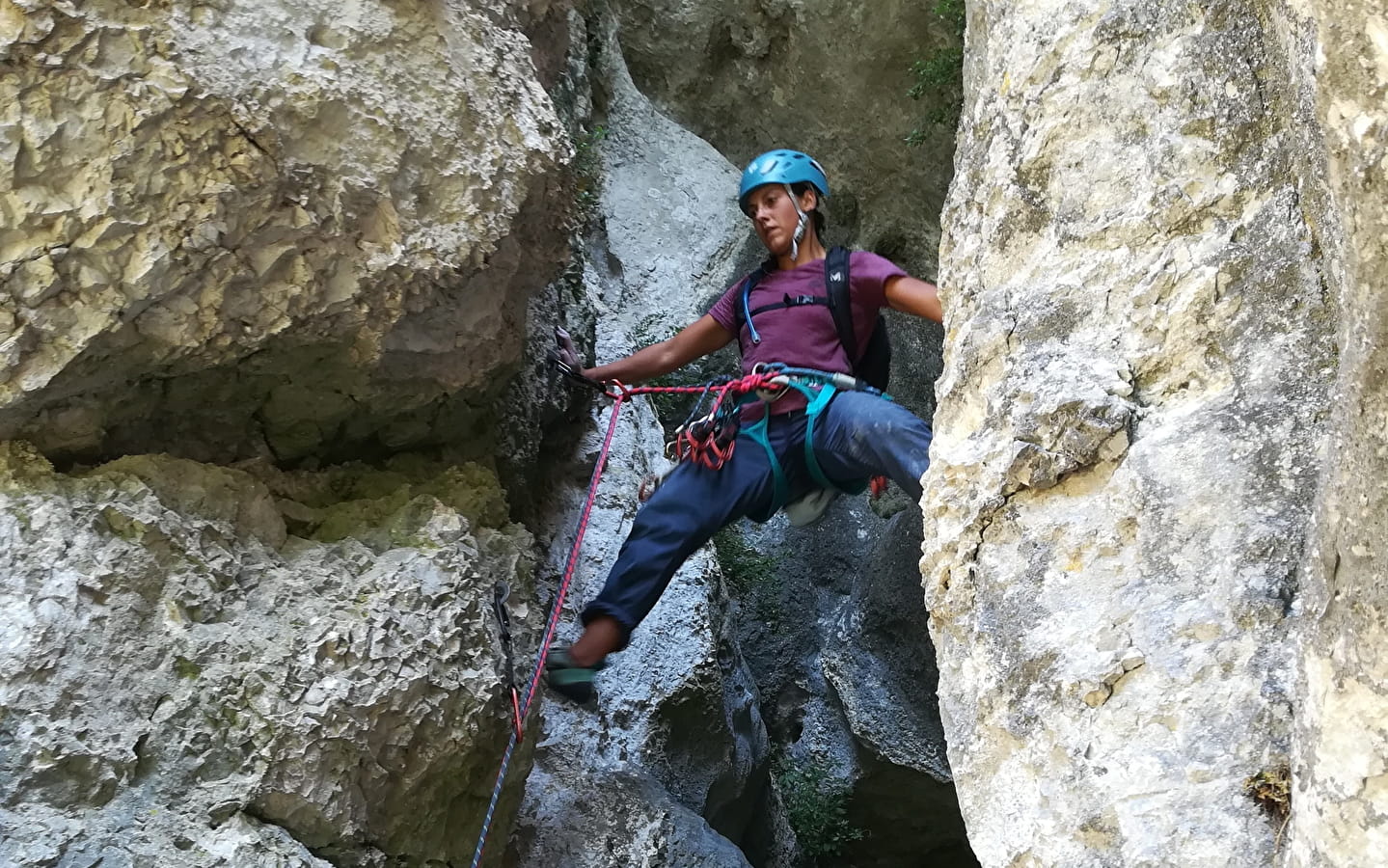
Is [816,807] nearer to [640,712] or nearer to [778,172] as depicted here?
[640,712]

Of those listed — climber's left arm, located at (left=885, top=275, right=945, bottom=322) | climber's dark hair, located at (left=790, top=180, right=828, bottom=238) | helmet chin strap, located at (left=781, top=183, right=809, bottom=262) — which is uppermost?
climber's dark hair, located at (left=790, top=180, right=828, bottom=238)

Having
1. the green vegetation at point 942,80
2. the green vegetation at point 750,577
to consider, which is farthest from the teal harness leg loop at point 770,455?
the green vegetation at point 750,577

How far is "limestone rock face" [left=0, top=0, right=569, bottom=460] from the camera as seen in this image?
7.45 ft

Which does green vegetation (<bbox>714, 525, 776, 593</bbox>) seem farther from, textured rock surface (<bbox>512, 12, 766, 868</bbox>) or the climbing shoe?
the climbing shoe

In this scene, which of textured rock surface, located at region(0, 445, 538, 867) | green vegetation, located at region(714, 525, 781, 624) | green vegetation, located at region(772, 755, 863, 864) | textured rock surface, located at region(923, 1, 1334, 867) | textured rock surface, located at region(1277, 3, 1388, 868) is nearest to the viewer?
textured rock surface, located at region(1277, 3, 1388, 868)

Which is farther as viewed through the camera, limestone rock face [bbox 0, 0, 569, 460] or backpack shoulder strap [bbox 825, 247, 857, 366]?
backpack shoulder strap [bbox 825, 247, 857, 366]

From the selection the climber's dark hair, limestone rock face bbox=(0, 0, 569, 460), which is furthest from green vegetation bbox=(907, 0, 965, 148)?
limestone rock face bbox=(0, 0, 569, 460)

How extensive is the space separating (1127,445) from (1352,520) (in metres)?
0.47

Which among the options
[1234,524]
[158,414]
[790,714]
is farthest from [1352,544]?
[790,714]

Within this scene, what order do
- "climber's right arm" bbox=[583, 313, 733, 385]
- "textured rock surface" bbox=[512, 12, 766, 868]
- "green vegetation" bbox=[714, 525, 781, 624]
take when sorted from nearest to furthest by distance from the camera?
"textured rock surface" bbox=[512, 12, 766, 868] → "climber's right arm" bbox=[583, 313, 733, 385] → "green vegetation" bbox=[714, 525, 781, 624]

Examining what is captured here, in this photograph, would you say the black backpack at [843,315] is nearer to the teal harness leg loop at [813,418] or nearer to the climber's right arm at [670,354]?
the climber's right arm at [670,354]

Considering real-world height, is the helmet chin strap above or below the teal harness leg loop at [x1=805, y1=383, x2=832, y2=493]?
above

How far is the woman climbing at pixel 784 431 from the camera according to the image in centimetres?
318

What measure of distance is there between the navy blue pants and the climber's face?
0.69m
